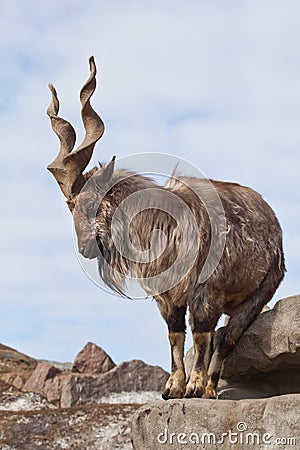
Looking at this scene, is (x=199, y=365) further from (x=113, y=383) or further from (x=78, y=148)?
(x=113, y=383)

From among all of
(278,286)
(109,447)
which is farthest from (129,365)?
(278,286)

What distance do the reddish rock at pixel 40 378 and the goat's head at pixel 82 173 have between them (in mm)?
11631

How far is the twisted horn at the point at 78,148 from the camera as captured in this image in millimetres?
8344

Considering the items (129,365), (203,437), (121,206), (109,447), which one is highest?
(129,365)

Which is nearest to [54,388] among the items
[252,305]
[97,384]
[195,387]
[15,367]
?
[97,384]

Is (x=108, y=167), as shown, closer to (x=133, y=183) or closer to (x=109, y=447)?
(x=133, y=183)

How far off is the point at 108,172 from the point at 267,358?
2.44 m

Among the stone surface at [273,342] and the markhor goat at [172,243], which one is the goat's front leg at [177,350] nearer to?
the markhor goat at [172,243]

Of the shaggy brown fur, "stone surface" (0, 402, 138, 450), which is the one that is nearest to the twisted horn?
the shaggy brown fur

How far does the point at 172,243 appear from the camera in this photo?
8.22m

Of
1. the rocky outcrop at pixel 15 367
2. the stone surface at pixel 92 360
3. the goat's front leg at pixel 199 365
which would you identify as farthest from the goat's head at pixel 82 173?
the stone surface at pixel 92 360

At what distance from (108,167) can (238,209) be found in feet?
4.59

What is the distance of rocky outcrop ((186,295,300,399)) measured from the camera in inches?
331

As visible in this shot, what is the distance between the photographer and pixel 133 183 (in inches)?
333
